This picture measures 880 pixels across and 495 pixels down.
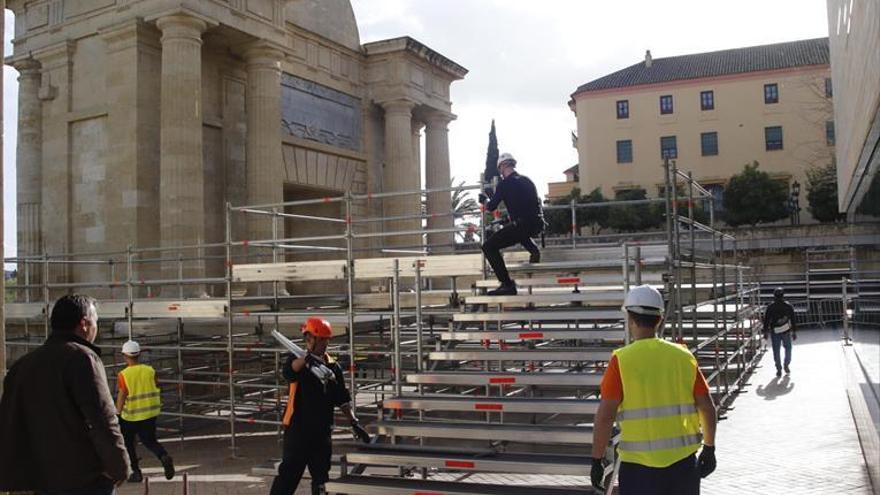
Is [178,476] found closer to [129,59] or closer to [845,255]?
[129,59]

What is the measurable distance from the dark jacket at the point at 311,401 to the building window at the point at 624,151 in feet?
187

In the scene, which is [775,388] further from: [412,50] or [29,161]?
[29,161]

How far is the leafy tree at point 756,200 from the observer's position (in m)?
47.1

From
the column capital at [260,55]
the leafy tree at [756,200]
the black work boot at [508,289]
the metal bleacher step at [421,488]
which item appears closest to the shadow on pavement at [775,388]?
the black work boot at [508,289]

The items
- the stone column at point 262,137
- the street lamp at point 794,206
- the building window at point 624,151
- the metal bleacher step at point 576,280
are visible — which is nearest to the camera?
the metal bleacher step at point 576,280

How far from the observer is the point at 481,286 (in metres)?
9.76

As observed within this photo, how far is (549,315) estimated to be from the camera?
28.6ft

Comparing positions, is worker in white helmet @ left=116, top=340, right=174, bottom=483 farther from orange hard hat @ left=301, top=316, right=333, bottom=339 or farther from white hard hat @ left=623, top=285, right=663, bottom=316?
white hard hat @ left=623, top=285, right=663, bottom=316

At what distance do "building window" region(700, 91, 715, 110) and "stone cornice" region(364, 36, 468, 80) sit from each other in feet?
129

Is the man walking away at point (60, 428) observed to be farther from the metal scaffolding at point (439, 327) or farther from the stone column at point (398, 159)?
the stone column at point (398, 159)

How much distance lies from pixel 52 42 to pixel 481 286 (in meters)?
13.8

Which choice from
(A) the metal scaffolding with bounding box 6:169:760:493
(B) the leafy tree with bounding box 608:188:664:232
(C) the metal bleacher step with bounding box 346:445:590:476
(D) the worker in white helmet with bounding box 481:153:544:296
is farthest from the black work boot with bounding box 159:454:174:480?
(B) the leafy tree with bounding box 608:188:664:232

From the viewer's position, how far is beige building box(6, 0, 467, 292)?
16.3m

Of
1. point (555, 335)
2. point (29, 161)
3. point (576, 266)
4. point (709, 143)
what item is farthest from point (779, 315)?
point (709, 143)
